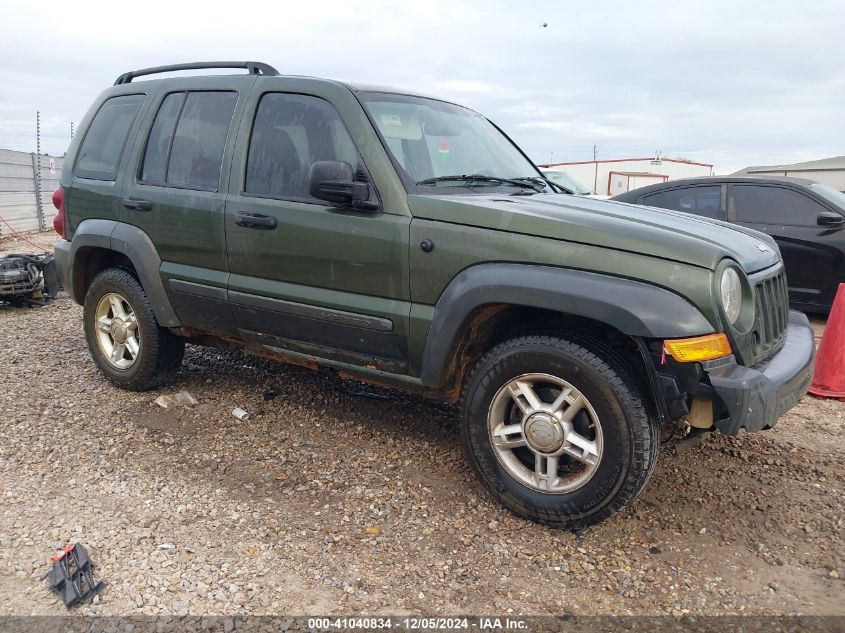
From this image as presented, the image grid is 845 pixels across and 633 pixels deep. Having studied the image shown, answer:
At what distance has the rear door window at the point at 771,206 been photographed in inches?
270

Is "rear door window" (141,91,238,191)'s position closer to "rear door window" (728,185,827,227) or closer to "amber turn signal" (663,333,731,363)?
"amber turn signal" (663,333,731,363)

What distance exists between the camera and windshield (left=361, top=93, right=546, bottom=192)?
3523mm

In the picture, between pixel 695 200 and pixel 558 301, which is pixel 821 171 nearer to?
pixel 695 200

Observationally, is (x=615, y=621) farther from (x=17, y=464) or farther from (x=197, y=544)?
(x=17, y=464)

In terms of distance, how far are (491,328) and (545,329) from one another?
308mm

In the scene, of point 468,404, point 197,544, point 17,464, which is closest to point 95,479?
point 17,464

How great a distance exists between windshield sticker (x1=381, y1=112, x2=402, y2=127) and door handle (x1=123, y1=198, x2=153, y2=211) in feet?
5.32

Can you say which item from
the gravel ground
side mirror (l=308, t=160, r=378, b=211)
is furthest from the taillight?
side mirror (l=308, t=160, r=378, b=211)

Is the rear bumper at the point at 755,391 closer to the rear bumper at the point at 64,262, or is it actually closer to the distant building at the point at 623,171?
the rear bumper at the point at 64,262

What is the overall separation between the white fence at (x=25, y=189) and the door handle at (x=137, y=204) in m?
12.3

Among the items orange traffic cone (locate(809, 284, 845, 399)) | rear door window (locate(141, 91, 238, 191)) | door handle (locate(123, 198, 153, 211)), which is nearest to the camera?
rear door window (locate(141, 91, 238, 191))

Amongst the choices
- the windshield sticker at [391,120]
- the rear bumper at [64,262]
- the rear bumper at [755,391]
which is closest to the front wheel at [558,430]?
the rear bumper at [755,391]

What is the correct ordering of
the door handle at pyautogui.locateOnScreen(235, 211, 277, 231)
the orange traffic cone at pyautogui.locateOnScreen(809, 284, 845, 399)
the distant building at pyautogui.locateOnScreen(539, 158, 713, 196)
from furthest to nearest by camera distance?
the distant building at pyautogui.locateOnScreen(539, 158, 713, 196) < the orange traffic cone at pyautogui.locateOnScreen(809, 284, 845, 399) < the door handle at pyautogui.locateOnScreen(235, 211, 277, 231)

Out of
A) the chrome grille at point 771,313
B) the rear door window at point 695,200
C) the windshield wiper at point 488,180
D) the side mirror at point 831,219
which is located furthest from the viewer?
the rear door window at point 695,200
